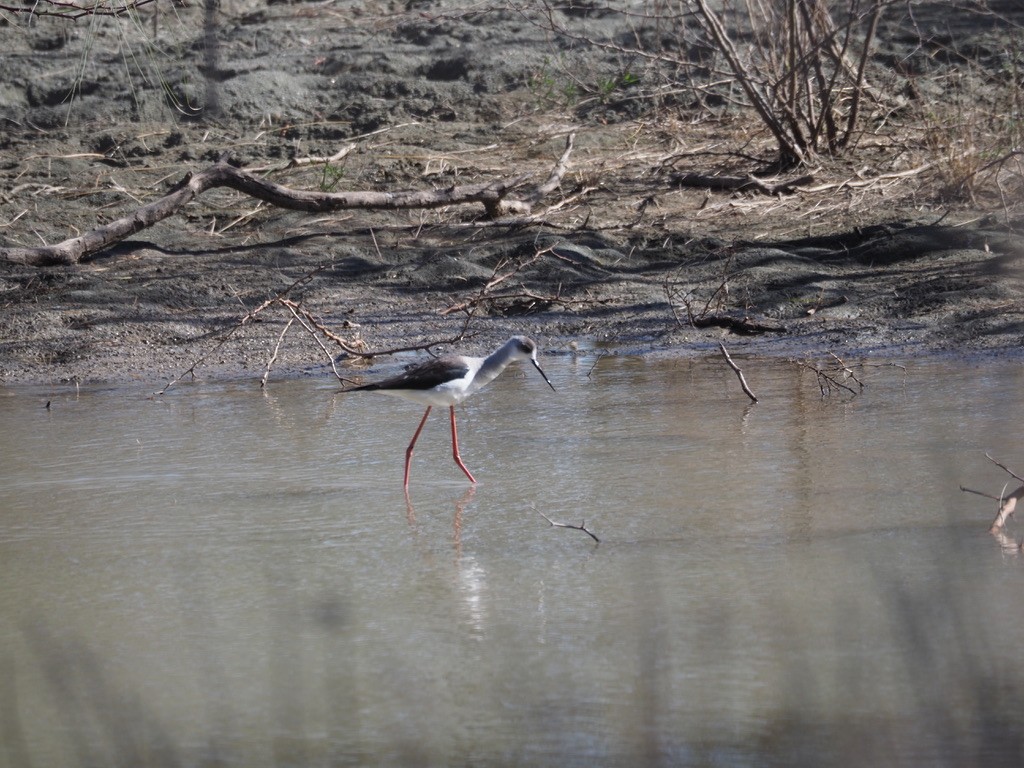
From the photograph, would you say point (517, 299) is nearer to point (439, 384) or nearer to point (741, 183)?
point (741, 183)

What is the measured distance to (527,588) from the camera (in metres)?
3.55

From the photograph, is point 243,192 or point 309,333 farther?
point 243,192

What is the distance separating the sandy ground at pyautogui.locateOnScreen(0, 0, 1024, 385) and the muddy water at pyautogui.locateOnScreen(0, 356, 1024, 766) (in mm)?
1453

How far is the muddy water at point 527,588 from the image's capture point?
9.00 feet

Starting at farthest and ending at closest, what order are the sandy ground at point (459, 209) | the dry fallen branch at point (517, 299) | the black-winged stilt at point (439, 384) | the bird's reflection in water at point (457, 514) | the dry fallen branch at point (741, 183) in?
1. the dry fallen branch at point (741, 183)
2. the dry fallen branch at point (517, 299)
3. the sandy ground at point (459, 209)
4. the black-winged stilt at point (439, 384)
5. the bird's reflection in water at point (457, 514)

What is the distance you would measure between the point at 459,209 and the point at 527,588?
19.9 feet

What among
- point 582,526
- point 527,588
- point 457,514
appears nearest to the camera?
point 527,588

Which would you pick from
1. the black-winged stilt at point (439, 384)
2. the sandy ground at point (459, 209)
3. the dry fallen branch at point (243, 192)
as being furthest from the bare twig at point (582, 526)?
the dry fallen branch at point (243, 192)

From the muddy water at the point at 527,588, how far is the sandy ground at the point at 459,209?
4.77 feet

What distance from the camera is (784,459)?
465cm

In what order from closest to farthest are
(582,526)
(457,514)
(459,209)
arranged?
(582,526) < (457,514) < (459,209)

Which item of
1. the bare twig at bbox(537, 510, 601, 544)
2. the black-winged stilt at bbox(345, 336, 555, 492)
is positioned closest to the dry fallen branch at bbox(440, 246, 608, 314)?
the black-winged stilt at bbox(345, 336, 555, 492)

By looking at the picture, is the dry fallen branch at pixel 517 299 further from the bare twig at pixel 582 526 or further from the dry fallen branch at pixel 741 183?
the bare twig at pixel 582 526

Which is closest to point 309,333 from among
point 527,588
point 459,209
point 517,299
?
point 517,299
